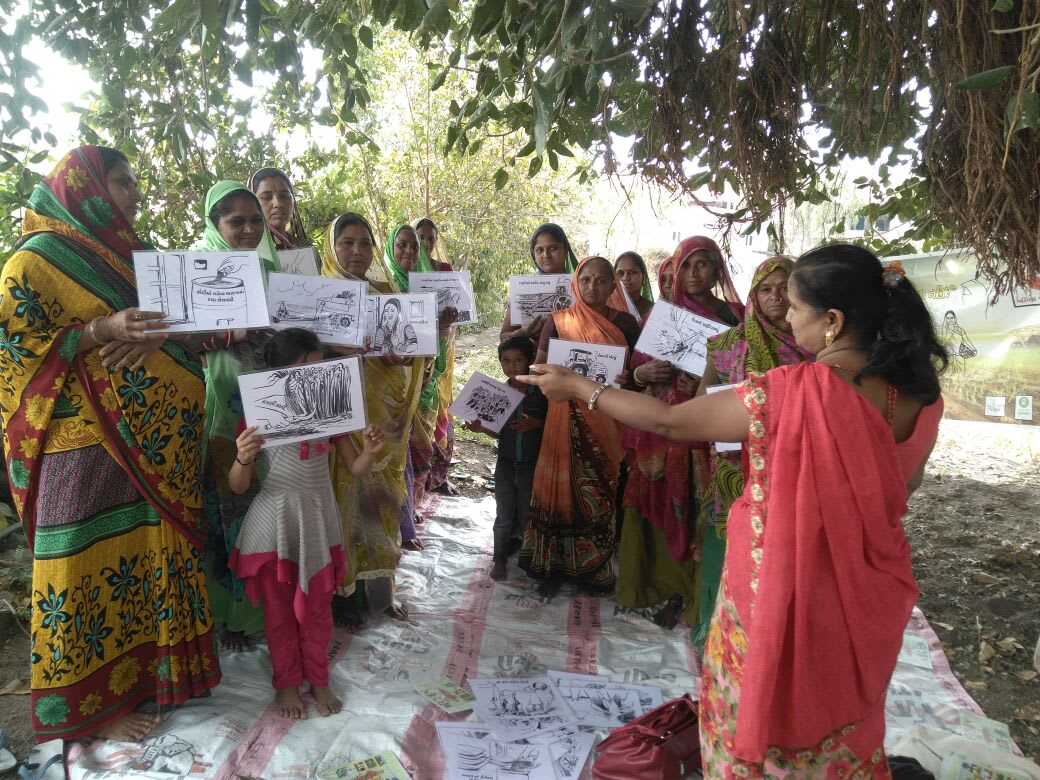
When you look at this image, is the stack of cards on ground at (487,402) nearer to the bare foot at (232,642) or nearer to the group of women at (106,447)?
the group of women at (106,447)

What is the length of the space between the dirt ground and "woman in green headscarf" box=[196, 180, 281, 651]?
2.91 feet

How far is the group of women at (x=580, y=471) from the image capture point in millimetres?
1558

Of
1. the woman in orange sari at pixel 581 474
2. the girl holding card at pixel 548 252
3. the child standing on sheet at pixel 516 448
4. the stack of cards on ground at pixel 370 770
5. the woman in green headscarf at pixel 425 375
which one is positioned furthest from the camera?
the woman in green headscarf at pixel 425 375

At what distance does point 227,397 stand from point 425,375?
4.75 feet

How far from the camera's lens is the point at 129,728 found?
244 centimetres

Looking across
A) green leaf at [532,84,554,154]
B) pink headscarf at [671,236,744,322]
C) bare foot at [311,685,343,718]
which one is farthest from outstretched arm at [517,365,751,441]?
bare foot at [311,685,343,718]

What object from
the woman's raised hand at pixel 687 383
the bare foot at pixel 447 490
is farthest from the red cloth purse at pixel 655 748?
the bare foot at pixel 447 490

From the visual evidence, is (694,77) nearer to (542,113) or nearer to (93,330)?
(542,113)

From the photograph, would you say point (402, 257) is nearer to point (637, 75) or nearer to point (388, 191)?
point (637, 75)

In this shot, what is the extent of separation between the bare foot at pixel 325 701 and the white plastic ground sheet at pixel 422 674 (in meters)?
0.03

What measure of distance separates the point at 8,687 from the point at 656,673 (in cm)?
293

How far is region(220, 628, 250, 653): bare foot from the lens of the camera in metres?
3.11

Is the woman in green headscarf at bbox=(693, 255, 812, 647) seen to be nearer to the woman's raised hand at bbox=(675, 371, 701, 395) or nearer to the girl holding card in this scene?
the woman's raised hand at bbox=(675, 371, 701, 395)

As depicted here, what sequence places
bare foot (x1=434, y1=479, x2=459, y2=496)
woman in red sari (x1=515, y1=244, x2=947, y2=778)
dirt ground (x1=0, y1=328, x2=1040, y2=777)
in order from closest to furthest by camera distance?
woman in red sari (x1=515, y1=244, x2=947, y2=778)
dirt ground (x1=0, y1=328, x2=1040, y2=777)
bare foot (x1=434, y1=479, x2=459, y2=496)
